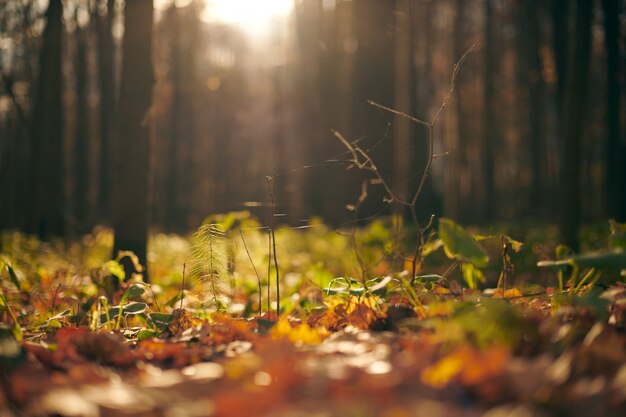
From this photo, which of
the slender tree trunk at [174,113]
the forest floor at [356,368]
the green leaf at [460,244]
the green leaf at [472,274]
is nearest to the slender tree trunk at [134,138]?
the forest floor at [356,368]

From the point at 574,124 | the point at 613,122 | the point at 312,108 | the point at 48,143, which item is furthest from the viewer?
the point at 312,108

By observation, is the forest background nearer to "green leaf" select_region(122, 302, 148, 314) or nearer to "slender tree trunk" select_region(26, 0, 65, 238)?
"slender tree trunk" select_region(26, 0, 65, 238)

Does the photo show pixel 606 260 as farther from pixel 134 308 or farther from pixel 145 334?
pixel 134 308

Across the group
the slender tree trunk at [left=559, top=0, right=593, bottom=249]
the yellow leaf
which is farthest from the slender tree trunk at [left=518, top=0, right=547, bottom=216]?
the yellow leaf

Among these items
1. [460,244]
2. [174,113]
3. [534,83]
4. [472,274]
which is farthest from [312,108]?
[460,244]

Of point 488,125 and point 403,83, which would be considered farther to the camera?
point 488,125

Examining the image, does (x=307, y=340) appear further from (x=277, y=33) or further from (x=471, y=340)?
(x=277, y=33)

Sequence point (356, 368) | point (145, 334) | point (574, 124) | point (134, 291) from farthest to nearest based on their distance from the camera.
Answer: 1. point (574, 124)
2. point (134, 291)
3. point (145, 334)
4. point (356, 368)

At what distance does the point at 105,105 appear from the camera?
51.8 ft

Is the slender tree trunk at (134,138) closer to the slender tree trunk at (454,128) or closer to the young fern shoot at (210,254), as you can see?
the young fern shoot at (210,254)

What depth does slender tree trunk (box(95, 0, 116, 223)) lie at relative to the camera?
1281 centimetres

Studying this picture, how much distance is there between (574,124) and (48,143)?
8.79 m

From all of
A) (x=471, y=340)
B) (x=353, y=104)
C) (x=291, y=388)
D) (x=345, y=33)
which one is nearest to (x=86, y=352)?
(x=291, y=388)

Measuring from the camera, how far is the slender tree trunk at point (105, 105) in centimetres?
1281
